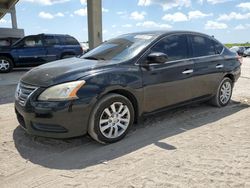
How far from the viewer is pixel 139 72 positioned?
4793 mm

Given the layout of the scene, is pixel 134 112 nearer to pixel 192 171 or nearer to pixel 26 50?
pixel 192 171

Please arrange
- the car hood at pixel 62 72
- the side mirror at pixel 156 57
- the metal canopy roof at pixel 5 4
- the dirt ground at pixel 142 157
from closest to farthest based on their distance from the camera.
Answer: the dirt ground at pixel 142 157 < the car hood at pixel 62 72 < the side mirror at pixel 156 57 < the metal canopy roof at pixel 5 4

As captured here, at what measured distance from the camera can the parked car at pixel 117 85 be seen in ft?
13.6

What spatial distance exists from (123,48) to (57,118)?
177 cm

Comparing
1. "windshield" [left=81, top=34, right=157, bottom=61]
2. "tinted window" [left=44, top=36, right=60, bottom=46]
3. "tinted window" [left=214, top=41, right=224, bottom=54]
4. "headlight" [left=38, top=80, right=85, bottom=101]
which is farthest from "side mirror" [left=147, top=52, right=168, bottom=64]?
"tinted window" [left=44, top=36, right=60, bottom=46]

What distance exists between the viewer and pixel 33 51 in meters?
14.1

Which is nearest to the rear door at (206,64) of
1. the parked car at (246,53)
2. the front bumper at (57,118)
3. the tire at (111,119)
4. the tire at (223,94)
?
the tire at (223,94)

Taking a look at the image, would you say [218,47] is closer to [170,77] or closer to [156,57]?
[170,77]

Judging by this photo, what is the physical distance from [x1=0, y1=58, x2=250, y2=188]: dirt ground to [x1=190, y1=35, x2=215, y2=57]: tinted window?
1.32 metres

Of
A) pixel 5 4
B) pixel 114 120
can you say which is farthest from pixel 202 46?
pixel 5 4

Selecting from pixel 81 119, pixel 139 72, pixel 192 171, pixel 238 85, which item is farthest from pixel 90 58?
pixel 238 85

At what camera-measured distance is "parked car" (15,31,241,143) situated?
163 inches

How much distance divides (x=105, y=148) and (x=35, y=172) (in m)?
1.05

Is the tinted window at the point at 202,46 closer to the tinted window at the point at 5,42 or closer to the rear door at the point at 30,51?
the rear door at the point at 30,51
